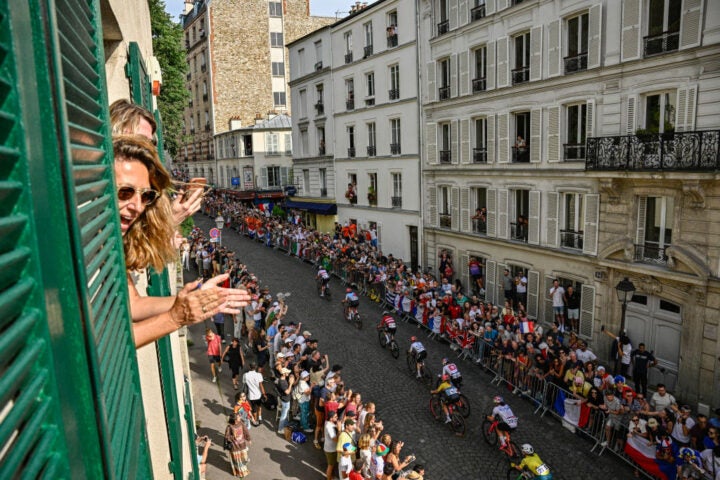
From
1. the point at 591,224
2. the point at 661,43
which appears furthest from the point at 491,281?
the point at 661,43

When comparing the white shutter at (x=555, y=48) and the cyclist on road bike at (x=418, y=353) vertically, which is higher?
the white shutter at (x=555, y=48)

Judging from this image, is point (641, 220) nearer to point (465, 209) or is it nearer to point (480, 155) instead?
point (480, 155)

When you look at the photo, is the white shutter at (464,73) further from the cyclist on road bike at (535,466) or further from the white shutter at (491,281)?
the cyclist on road bike at (535,466)

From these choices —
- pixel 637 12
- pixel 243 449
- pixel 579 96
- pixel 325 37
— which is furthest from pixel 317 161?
pixel 243 449

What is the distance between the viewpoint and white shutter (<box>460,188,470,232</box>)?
2416 centimetres

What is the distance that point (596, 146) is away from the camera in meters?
17.4

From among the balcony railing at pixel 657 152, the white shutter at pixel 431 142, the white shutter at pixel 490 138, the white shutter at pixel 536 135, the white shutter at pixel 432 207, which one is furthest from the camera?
the white shutter at pixel 432 207

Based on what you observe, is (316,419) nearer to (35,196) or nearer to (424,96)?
(35,196)

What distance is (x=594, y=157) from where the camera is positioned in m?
17.5

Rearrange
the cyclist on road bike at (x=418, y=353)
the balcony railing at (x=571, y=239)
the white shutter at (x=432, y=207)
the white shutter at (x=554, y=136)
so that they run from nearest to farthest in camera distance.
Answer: the cyclist on road bike at (x=418, y=353) < the balcony railing at (x=571, y=239) < the white shutter at (x=554, y=136) < the white shutter at (x=432, y=207)

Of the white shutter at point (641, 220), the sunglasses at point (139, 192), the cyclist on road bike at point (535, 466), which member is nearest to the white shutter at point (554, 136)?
the white shutter at point (641, 220)

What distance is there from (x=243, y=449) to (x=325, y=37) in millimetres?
29629

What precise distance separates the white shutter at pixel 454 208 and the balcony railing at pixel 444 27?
713 cm

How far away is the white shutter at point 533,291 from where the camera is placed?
67.5 feet
